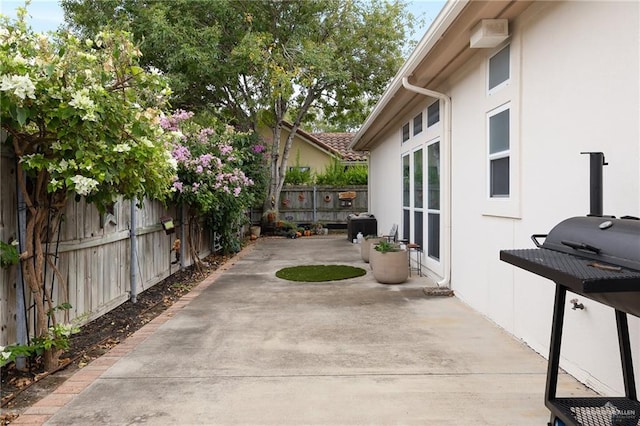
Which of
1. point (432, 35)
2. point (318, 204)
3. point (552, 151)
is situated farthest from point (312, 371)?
point (318, 204)

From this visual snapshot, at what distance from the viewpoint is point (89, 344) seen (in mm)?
4133

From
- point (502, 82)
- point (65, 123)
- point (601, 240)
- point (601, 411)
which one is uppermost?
point (502, 82)

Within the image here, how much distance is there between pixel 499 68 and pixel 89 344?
4.69 meters

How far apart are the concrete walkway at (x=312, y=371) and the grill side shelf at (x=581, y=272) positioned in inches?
42.3

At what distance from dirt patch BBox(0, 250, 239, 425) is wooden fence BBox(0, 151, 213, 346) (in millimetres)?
134

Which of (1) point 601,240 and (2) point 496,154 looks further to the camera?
(2) point 496,154

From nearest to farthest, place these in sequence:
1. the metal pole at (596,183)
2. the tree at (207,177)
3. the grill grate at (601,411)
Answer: the grill grate at (601,411) < the metal pole at (596,183) < the tree at (207,177)

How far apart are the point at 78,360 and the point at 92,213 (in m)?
1.54

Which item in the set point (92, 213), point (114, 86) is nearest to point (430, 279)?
point (92, 213)

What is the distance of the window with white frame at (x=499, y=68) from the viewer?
14.2ft

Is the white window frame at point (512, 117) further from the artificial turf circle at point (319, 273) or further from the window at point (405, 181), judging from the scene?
the window at point (405, 181)

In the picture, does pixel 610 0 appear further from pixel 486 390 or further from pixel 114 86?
pixel 114 86

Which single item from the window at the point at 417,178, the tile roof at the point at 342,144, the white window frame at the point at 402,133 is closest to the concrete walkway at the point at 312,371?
the window at the point at 417,178

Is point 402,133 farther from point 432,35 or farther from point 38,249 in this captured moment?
point 38,249
